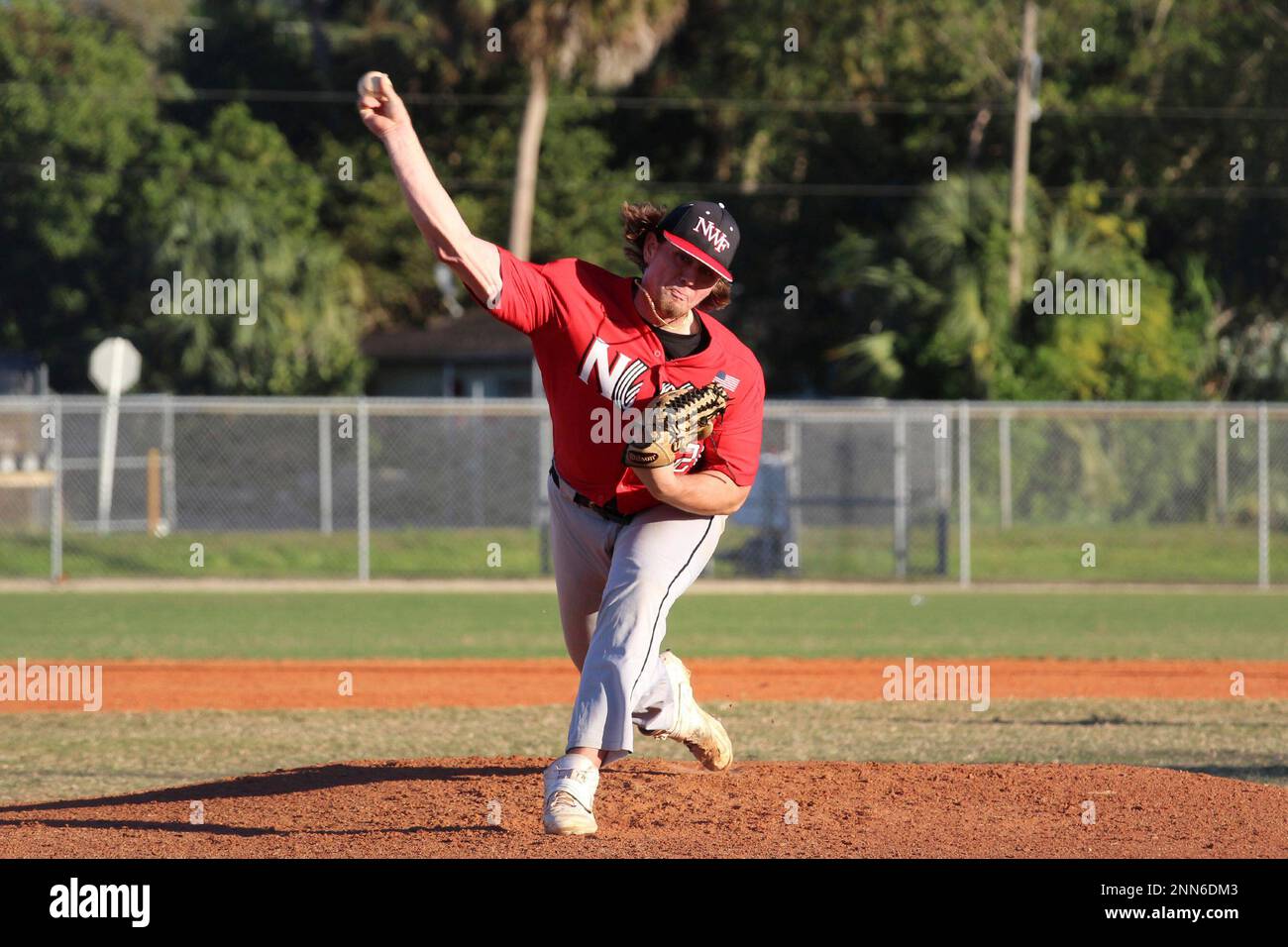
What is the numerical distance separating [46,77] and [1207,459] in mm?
30287

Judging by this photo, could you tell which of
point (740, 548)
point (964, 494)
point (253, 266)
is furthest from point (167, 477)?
point (253, 266)

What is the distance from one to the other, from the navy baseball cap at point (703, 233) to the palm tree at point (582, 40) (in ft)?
78.0

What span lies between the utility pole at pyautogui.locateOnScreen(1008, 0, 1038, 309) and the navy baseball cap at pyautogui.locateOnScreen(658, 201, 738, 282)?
73.2 ft

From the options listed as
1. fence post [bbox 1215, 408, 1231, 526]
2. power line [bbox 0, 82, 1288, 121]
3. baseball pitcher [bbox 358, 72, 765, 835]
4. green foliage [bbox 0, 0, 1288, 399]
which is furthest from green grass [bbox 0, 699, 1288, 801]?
power line [bbox 0, 82, 1288, 121]

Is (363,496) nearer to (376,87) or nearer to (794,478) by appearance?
(794,478)

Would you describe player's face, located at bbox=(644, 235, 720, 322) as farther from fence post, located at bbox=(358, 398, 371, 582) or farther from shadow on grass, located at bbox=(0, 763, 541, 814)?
fence post, located at bbox=(358, 398, 371, 582)

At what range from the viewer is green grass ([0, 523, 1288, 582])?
69.9 ft

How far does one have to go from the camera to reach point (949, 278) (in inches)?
1083

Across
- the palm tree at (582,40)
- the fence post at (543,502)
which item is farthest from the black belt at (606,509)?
the palm tree at (582,40)

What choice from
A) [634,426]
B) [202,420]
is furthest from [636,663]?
[202,420]

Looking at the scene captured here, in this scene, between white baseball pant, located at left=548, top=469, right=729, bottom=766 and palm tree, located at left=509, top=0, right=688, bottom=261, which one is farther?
palm tree, located at left=509, top=0, right=688, bottom=261

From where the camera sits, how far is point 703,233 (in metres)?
5.61

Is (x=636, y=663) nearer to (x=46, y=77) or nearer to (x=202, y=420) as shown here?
(x=202, y=420)

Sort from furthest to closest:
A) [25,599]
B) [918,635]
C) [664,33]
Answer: [664,33] → [25,599] → [918,635]
